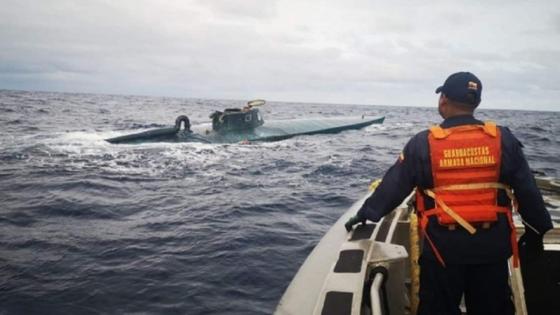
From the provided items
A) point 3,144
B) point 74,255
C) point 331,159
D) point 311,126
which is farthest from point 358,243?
point 311,126

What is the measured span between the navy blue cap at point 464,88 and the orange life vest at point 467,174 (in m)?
0.23

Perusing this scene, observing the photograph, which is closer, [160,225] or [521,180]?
[521,180]

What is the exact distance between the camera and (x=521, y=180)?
3133 millimetres

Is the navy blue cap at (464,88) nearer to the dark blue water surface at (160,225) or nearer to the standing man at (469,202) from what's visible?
the standing man at (469,202)

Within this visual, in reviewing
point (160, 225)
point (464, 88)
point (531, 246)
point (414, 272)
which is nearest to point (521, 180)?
point (531, 246)

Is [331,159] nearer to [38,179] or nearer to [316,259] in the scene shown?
[38,179]

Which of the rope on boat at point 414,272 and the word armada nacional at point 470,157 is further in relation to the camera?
the rope on boat at point 414,272

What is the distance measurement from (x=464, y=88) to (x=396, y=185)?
922 millimetres

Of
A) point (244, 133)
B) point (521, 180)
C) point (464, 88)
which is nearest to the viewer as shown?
point (521, 180)

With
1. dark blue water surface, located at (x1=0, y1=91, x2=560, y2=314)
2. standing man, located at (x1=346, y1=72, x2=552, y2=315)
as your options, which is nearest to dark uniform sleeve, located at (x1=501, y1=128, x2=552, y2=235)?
standing man, located at (x1=346, y1=72, x2=552, y2=315)

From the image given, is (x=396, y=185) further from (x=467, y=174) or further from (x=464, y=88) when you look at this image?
(x=464, y=88)

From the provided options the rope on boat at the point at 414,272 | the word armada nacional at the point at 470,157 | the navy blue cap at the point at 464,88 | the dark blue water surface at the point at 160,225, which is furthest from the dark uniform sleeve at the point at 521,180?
the dark blue water surface at the point at 160,225

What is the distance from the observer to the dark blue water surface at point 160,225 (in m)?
6.42

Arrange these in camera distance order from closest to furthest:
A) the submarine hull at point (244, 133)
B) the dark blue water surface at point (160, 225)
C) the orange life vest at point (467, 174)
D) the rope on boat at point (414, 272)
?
the orange life vest at point (467, 174), the rope on boat at point (414, 272), the dark blue water surface at point (160, 225), the submarine hull at point (244, 133)
